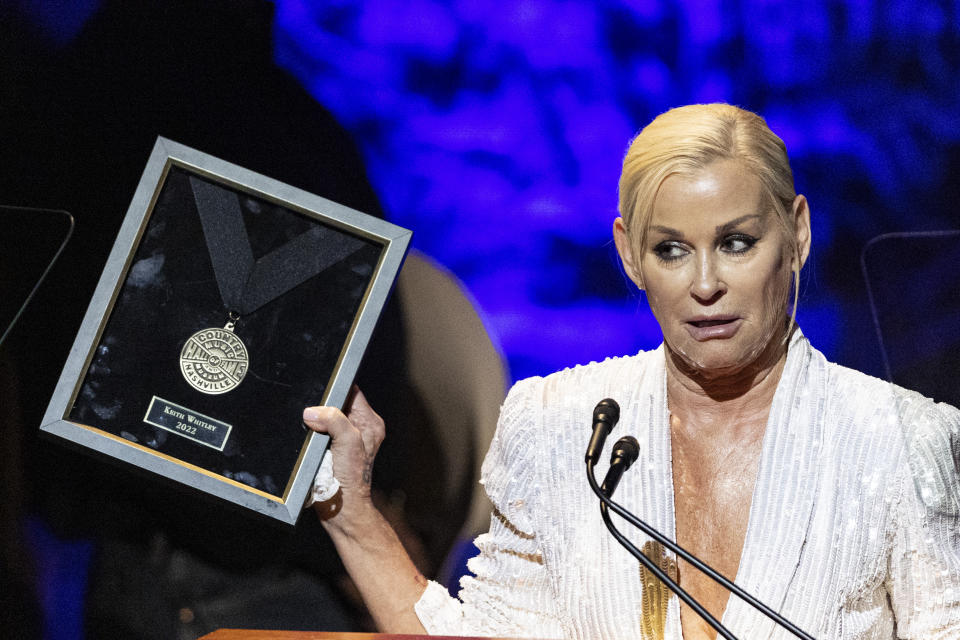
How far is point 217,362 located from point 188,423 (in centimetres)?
11

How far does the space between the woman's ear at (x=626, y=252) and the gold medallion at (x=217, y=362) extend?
0.63 metres

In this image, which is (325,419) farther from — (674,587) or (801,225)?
(801,225)

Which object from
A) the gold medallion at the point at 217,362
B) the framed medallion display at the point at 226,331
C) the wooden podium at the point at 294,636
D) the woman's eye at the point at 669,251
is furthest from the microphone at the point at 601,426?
the gold medallion at the point at 217,362

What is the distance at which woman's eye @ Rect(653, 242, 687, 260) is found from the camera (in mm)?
1377

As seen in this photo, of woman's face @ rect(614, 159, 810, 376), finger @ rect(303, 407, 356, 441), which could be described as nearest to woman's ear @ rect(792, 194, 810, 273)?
woman's face @ rect(614, 159, 810, 376)

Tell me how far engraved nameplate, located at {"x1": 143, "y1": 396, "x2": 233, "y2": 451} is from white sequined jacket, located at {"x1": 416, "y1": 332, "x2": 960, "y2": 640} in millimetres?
469

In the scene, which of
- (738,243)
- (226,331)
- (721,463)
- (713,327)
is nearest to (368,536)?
(226,331)

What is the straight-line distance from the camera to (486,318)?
6.17ft

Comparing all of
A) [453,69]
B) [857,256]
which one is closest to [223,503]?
[453,69]

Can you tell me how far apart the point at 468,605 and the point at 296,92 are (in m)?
1.11

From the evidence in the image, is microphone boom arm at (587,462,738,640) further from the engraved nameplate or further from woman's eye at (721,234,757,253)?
the engraved nameplate

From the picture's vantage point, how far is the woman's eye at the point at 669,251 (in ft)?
4.52

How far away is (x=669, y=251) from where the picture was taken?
139cm

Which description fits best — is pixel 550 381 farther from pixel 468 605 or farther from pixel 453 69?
pixel 453 69
